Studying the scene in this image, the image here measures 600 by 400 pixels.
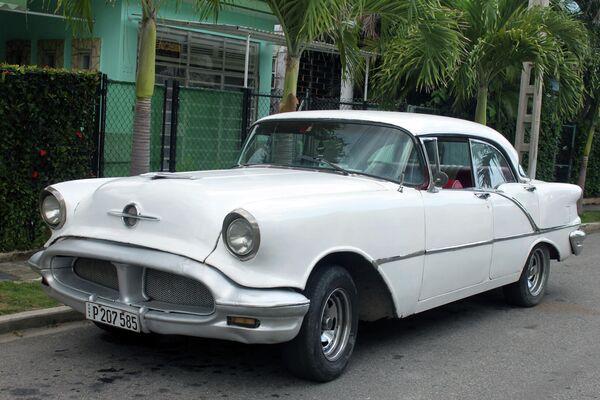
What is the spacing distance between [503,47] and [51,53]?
8672mm

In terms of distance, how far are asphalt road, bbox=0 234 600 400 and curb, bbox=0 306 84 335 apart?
9 centimetres

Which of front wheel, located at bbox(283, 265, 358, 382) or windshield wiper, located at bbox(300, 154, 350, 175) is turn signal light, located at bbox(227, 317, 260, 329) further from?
windshield wiper, located at bbox(300, 154, 350, 175)

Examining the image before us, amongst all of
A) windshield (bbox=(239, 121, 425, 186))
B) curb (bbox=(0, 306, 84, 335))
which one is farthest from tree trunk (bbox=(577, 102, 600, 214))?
curb (bbox=(0, 306, 84, 335))

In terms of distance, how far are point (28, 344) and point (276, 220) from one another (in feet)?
7.82

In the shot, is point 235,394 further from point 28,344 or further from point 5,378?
point 28,344

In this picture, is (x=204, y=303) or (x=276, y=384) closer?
(x=204, y=303)

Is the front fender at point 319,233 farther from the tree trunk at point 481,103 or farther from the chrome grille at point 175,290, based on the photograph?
the tree trunk at point 481,103

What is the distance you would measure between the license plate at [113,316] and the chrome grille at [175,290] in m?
0.19

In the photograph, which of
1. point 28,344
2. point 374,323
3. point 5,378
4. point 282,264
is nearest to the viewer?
point 282,264

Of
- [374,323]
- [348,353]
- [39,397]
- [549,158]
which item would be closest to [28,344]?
[39,397]

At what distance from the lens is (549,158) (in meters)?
16.6

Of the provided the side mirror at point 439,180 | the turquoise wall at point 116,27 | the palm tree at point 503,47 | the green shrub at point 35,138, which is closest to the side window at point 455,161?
the side mirror at point 439,180

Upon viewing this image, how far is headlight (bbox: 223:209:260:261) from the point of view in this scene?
→ 14.4 feet

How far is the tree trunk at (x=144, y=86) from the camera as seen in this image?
7.62 m
